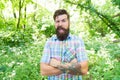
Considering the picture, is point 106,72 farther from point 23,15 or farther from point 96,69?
point 23,15

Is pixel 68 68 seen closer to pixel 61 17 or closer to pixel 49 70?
pixel 49 70

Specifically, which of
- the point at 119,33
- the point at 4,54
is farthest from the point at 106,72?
the point at 4,54

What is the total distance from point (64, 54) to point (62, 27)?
301 millimetres

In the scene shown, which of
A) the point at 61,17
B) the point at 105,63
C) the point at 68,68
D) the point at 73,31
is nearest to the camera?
the point at 68,68

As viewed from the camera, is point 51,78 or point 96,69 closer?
point 51,78

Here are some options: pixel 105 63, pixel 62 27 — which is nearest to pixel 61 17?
pixel 62 27

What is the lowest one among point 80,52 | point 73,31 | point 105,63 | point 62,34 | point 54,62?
point 73,31

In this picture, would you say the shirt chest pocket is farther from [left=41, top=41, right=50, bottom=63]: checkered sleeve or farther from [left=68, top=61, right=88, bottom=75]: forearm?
[left=68, top=61, right=88, bottom=75]: forearm

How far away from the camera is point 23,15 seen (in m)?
13.6

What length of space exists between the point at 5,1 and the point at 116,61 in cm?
693

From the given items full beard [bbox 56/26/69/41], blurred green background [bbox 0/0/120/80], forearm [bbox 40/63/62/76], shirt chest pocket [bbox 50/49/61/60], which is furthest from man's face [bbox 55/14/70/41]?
blurred green background [bbox 0/0/120/80]

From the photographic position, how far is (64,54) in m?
3.98

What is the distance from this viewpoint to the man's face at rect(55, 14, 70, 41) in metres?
3.95

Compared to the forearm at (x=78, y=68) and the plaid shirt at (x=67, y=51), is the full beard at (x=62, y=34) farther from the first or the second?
the forearm at (x=78, y=68)
